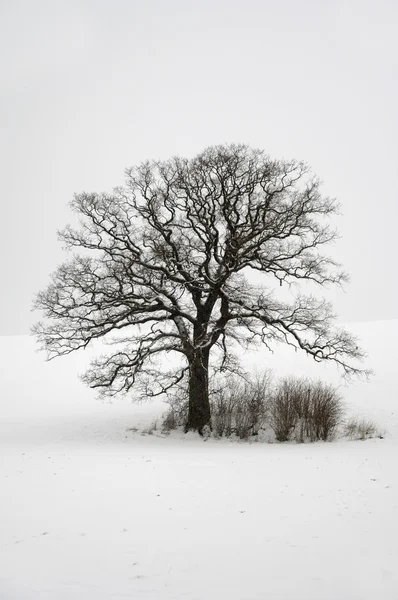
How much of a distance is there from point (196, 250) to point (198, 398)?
6468 mm

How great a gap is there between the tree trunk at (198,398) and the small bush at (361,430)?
19.3 feet

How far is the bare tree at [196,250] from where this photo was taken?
17.5m

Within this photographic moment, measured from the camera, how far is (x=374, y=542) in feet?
20.1

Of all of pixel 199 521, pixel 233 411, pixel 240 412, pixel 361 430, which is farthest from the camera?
pixel 233 411

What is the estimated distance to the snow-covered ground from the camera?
510 centimetres

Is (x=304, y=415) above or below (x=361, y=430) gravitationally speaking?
above

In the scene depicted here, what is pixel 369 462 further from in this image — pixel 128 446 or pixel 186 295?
pixel 186 295

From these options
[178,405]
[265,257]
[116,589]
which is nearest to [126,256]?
[265,257]

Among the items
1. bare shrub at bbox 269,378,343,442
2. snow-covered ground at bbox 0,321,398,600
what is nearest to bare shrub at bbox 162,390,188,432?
snow-covered ground at bbox 0,321,398,600

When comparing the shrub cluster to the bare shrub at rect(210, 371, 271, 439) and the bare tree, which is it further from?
the bare tree

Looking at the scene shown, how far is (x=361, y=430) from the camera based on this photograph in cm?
1739

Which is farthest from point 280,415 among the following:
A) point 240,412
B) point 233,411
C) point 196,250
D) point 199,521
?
point 199,521

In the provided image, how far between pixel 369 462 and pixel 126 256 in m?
11.9

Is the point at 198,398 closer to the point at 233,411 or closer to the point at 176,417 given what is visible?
the point at 176,417
